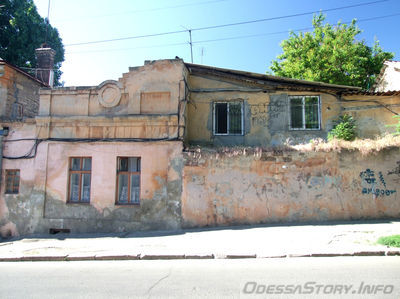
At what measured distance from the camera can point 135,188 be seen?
10.4m

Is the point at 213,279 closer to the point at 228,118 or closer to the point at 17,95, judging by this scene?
the point at 228,118

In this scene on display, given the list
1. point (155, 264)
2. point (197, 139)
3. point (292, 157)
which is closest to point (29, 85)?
point (197, 139)

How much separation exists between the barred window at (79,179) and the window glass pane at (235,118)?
6.09 meters

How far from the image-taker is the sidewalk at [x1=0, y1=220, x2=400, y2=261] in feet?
22.1

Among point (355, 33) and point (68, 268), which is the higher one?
point (355, 33)

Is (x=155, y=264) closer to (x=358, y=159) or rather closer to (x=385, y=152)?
(x=358, y=159)

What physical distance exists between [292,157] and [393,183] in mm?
3526

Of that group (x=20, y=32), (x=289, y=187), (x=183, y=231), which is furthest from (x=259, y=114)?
(x=20, y=32)

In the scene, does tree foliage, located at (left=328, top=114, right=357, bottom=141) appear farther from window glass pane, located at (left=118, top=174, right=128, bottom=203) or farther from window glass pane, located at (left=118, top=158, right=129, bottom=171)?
window glass pane, located at (left=118, top=174, right=128, bottom=203)

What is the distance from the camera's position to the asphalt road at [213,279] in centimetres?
445

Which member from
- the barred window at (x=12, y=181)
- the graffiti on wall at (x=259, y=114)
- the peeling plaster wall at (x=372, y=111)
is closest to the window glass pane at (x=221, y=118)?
the graffiti on wall at (x=259, y=114)

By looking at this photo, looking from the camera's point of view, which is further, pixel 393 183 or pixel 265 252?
pixel 393 183

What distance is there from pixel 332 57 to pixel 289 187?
1342 centimetres

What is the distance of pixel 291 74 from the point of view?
2081cm
